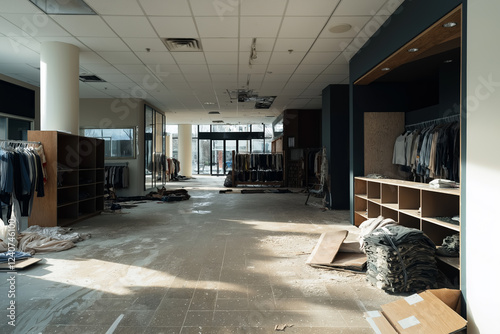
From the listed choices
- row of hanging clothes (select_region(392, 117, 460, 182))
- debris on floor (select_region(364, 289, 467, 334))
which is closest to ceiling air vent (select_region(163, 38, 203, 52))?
row of hanging clothes (select_region(392, 117, 460, 182))

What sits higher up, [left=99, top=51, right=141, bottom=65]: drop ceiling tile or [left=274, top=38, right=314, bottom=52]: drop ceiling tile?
[left=99, top=51, right=141, bottom=65]: drop ceiling tile

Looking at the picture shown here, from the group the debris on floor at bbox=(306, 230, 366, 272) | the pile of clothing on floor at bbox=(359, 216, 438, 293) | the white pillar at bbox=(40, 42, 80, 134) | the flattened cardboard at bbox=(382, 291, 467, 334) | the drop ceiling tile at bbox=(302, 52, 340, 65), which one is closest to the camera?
the flattened cardboard at bbox=(382, 291, 467, 334)

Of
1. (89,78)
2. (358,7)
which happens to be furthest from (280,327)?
(89,78)

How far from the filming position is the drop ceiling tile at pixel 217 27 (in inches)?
187

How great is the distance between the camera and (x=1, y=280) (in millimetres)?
3262

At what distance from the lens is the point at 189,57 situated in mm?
6449

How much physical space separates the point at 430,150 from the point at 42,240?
6.58 m

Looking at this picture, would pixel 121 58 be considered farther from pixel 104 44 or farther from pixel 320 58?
pixel 320 58

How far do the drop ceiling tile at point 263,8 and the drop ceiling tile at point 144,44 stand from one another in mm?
1889

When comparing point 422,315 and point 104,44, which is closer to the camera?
point 422,315

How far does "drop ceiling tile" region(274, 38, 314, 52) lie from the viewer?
219 inches

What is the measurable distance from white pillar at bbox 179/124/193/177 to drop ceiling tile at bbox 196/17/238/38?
1597 cm

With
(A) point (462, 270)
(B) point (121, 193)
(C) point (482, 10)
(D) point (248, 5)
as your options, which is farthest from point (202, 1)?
(B) point (121, 193)

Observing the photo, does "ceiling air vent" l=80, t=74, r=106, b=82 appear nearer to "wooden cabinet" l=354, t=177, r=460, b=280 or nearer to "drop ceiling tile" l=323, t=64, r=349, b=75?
"drop ceiling tile" l=323, t=64, r=349, b=75
